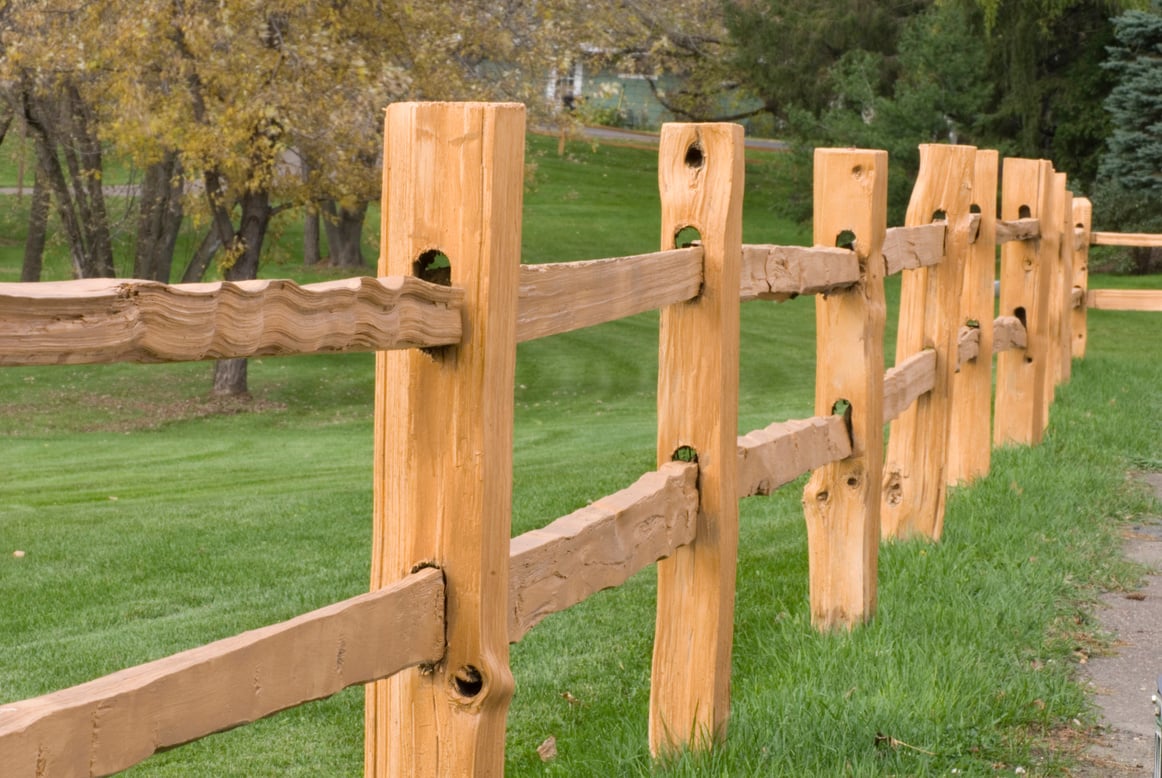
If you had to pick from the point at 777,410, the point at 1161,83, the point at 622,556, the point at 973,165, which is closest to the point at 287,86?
the point at 777,410

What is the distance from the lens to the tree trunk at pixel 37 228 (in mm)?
24547

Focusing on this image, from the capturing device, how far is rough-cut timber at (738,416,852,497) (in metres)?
4.41

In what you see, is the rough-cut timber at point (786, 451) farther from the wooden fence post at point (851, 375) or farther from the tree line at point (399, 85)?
the tree line at point (399, 85)

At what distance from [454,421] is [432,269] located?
11.0 inches

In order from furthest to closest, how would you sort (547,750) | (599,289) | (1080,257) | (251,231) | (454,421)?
(251,231), (1080,257), (547,750), (599,289), (454,421)

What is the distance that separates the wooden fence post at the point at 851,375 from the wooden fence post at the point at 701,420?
1.34 m

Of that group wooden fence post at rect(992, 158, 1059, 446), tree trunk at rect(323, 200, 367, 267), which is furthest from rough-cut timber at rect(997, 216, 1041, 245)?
tree trunk at rect(323, 200, 367, 267)

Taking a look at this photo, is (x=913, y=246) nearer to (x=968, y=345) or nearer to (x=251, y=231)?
(x=968, y=345)

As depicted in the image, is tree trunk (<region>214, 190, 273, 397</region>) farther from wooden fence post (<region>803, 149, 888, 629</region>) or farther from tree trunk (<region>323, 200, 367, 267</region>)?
wooden fence post (<region>803, 149, 888, 629</region>)

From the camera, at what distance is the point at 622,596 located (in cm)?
636

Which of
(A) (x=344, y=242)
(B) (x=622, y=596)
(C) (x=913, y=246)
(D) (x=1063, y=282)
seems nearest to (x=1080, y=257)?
(D) (x=1063, y=282)

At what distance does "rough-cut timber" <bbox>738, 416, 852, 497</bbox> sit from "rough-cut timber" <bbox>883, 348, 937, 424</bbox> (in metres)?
0.46

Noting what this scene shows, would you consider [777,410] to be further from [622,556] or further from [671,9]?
[671,9]

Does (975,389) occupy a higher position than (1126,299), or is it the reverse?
(1126,299)
